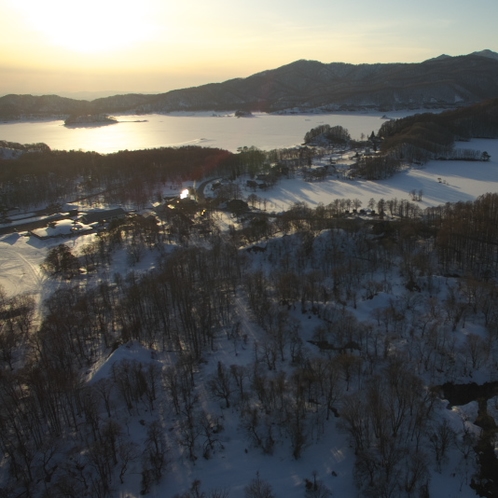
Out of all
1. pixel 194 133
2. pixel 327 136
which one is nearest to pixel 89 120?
pixel 194 133

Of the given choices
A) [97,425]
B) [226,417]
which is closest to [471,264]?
[226,417]

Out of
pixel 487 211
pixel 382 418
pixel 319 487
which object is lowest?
pixel 319 487

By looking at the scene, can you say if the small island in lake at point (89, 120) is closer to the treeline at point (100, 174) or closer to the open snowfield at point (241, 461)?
the treeline at point (100, 174)

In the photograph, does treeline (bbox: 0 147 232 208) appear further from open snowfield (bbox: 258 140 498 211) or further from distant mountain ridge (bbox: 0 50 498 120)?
distant mountain ridge (bbox: 0 50 498 120)

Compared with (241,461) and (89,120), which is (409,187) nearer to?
(241,461)

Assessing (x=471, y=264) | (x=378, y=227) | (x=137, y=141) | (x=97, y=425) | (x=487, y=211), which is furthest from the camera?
(x=137, y=141)

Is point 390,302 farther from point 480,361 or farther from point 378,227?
point 378,227

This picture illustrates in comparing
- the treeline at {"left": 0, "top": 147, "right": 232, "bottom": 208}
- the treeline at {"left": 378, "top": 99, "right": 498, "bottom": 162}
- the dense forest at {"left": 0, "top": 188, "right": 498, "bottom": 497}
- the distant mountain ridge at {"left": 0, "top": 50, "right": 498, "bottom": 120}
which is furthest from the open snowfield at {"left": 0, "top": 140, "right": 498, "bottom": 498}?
the distant mountain ridge at {"left": 0, "top": 50, "right": 498, "bottom": 120}
